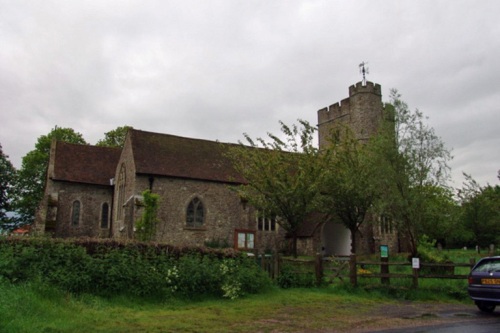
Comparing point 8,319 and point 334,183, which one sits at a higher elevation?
point 334,183

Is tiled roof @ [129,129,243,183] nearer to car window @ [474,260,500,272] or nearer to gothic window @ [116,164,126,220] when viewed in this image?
gothic window @ [116,164,126,220]

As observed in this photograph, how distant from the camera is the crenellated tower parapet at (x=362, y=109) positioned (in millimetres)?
34344

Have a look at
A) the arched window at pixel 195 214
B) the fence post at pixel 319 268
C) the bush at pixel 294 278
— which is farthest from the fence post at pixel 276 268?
the arched window at pixel 195 214

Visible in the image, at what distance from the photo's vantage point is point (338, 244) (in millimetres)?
34156

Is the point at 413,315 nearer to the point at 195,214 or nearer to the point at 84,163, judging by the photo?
the point at 195,214

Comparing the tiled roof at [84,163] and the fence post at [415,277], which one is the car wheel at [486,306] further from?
the tiled roof at [84,163]

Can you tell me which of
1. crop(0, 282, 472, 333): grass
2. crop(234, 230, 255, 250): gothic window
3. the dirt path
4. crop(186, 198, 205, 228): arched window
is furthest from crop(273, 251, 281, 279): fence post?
crop(186, 198, 205, 228): arched window

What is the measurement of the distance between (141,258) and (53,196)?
68.7 feet

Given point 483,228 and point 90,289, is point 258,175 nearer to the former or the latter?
point 90,289

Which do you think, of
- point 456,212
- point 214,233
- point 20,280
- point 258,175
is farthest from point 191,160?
point 20,280

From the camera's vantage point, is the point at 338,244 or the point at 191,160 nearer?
the point at 191,160

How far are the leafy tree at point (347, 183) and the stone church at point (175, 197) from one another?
3860 millimetres

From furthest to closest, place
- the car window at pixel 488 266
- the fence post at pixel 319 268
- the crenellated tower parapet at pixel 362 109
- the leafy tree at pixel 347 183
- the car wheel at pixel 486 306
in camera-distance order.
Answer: the crenellated tower parapet at pixel 362 109 < the leafy tree at pixel 347 183 < the fence post at pixel 319 268 < the car wheel at pixel 486 306 < the car window at pixel 488 266

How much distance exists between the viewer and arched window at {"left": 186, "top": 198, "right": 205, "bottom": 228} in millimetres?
28312
